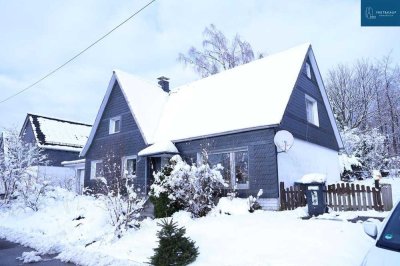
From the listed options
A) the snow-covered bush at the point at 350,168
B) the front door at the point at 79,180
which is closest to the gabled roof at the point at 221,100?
the snow-covered bush at the point at 350,168

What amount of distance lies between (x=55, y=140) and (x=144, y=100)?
13.9 m

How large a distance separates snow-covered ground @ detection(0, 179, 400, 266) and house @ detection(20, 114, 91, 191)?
619 inches

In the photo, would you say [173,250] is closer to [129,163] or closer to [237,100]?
[237,100]

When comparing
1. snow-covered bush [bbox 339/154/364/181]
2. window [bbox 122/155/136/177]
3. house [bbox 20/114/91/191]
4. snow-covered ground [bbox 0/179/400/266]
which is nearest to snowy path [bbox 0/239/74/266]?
snow-covered ground [bbox 0/179/400/266]

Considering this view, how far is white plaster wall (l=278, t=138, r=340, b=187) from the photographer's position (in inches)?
541

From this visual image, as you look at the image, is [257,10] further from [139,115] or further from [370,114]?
[370,114]

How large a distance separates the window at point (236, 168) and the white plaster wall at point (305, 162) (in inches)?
61.0

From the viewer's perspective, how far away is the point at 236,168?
1451 centimetres

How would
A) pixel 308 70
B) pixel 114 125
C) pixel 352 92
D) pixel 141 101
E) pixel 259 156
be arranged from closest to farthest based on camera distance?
pixel 259 156 < pixel 308 70 < pixel 141 101 < pixel 114 125 < pixel 352 92

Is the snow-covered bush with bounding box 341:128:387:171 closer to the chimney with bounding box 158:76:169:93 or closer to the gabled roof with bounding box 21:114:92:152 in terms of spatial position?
the chimney with bounding box 158:76:169:93

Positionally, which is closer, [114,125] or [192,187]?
[192,187]

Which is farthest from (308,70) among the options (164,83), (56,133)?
(56,133)

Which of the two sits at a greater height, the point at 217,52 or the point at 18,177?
the point at 217,52

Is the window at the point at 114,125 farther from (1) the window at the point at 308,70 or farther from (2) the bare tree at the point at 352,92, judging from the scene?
(2) the bare tree at the point at 352,92
